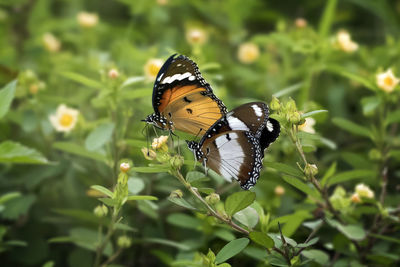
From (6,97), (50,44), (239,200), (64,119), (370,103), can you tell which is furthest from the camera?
(50,44)

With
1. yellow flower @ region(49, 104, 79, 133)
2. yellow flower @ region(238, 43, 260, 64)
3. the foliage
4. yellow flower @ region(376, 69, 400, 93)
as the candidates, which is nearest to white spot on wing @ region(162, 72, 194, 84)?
the foliage

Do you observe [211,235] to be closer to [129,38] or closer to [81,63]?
[81,63]

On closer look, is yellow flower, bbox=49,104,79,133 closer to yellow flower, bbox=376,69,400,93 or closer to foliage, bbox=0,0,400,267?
foliage, bbox=0,0,400,267

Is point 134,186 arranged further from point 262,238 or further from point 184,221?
point 262,238

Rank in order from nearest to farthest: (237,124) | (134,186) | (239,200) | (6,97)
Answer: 1. (239,200)
2. (237,124)
3. (134,186)
4. (6,97)

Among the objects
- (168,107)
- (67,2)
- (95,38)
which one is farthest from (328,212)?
(67,2)

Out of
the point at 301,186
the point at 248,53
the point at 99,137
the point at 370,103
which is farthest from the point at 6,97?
the point at 248,53
